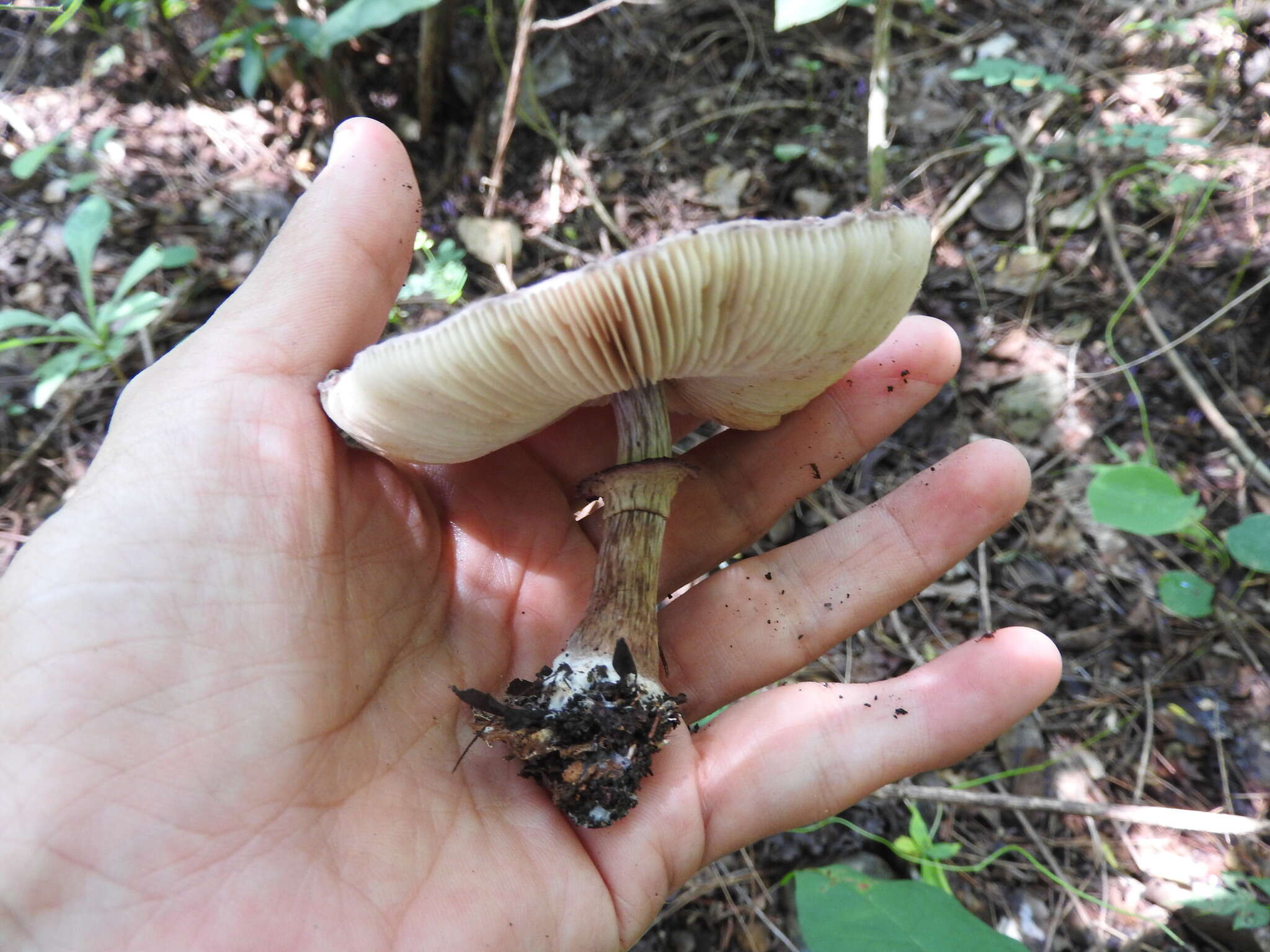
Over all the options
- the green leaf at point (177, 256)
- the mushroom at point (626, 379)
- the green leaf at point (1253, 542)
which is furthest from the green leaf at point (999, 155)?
the green leaf at point (177, 256)

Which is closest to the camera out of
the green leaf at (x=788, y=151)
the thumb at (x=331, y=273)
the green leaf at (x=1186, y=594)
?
the thumb at (x=331, y=273)

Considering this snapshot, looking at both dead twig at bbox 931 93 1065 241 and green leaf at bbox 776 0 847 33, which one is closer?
green leaf at bbox 776 0 847 33

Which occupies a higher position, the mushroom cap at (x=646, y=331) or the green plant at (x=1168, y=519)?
the mushroom cap at (x=646, y=331)

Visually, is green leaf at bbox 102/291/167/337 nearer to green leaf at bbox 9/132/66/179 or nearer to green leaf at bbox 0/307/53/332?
green leaf at bbox 0/307/53/332

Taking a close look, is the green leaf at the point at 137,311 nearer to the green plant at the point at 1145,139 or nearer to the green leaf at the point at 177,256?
the green leaf at the point at 177,256

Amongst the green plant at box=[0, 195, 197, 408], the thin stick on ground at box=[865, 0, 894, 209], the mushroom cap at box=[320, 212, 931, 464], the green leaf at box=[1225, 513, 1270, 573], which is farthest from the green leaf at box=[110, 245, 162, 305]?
the green leaf at box=[1225, 513, 1270, 573]

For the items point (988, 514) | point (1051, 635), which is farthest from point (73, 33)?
point (1051, 635)

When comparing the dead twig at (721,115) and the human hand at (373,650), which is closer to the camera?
the human hand at (373,650)
